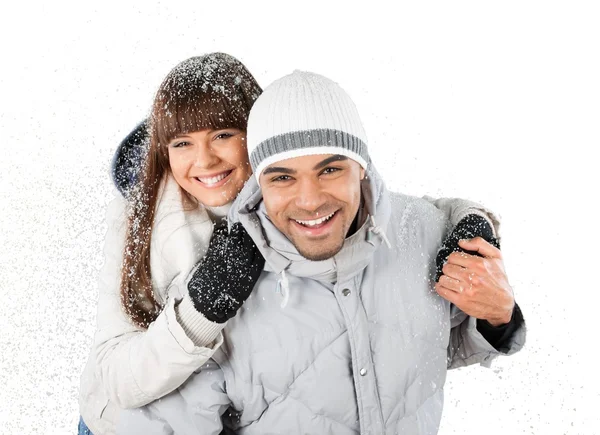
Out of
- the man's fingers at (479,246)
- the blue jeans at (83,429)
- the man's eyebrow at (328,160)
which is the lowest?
the blue jeans at (83,429)

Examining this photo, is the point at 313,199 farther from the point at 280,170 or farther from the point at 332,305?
the point at 332,305

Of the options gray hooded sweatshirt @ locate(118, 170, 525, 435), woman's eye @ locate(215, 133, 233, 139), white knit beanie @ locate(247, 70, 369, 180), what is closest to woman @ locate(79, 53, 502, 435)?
woman's eye @ locate(215, 133, 233, 139)

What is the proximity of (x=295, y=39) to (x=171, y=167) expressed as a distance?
641 millimetres

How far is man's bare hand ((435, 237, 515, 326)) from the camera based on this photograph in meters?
1.63

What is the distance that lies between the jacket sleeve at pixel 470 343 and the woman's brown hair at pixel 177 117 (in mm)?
689

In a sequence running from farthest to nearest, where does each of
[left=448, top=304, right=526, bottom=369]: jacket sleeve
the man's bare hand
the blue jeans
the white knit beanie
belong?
the blue jeans, [left=448, top=304, right=526, bottom=369]: jacket sleeve, the man's bare hand, the white knit beanie

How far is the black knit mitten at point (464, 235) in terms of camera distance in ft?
5.55

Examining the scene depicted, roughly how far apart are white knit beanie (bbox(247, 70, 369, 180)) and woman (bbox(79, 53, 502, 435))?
0.24m

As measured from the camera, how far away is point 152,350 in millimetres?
1602

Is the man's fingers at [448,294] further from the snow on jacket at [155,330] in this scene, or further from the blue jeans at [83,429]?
the blue jeans at [83,429]

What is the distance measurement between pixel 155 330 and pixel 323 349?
14.1 inches

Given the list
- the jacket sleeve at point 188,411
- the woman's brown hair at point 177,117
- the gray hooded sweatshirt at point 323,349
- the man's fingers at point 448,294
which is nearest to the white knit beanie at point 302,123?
the gray hooded sweatshirt at point 323,349

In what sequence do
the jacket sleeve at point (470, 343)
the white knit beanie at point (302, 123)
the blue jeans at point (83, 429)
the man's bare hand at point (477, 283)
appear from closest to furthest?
the white knit beanie at point (302, 123) < the man's bare hand at point (477, 283) < the jacket sleeve at point (470, 343) < the blue jeans at point (83, 429)

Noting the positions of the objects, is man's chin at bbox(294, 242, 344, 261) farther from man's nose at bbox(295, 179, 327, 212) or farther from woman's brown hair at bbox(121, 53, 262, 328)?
woman's brown hair at bbox(121, 53, 262, 328)
